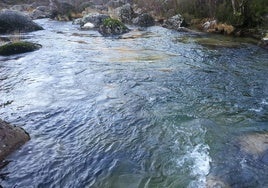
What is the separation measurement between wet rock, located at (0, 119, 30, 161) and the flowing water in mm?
183

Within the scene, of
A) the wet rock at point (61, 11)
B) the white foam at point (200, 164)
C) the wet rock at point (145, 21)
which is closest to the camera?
the white foam at point (200, 164)

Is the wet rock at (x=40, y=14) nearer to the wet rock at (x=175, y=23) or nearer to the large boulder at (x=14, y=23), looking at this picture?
the large boulder at (x=14, y=23)

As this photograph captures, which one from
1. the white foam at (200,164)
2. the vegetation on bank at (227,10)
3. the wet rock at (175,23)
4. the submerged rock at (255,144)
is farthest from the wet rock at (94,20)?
the white foam at (200,164)

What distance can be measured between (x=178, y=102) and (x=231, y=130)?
6.73 ft

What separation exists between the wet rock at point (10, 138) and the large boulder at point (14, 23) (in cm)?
1748

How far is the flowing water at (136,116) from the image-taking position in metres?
5.81

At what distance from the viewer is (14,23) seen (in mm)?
23234

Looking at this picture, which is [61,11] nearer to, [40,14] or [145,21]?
[40,14]

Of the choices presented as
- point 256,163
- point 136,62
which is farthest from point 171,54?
point 256,163

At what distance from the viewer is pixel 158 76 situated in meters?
11.7

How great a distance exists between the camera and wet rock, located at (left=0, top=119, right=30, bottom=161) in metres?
6.37

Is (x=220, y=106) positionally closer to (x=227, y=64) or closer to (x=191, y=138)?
(x=191, y=138)

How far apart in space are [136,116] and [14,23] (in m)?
18.2

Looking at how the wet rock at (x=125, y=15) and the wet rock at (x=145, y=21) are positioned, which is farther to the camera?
the wet rock at (x=125, y=15)
